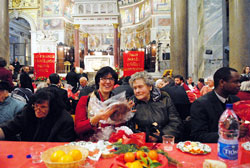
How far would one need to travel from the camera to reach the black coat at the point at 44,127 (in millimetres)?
2090

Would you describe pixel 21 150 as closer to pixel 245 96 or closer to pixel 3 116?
pixel 3 116

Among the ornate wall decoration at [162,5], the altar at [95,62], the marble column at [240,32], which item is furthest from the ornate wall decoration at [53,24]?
the marble column at [240,32]

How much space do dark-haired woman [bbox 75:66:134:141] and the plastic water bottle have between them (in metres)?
0.97

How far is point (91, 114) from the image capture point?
7.41ft

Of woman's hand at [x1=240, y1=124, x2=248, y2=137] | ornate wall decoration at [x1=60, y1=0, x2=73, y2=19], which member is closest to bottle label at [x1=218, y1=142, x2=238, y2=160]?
woman's hand at [x1=240, y1=124, x2=248, y2=137]

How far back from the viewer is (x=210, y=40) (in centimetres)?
793

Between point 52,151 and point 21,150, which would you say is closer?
point 52,151

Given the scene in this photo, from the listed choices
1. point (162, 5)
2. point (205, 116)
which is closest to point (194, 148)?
point (205, 116)

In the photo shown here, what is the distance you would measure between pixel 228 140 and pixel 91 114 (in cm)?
137

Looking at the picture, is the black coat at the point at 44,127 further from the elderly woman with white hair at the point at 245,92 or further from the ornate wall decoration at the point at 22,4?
the ornate wall decoration at the point at 22,4

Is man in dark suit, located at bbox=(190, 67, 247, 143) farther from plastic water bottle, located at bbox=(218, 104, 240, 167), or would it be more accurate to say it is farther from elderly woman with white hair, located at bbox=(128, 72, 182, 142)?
plastic water bottle, located at bbox=(218, 104, 240, 167)

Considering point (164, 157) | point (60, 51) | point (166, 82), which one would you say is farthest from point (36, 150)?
point (60, 51)

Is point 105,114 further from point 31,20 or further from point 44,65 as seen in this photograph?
point 31,20

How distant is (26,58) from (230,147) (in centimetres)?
2155
